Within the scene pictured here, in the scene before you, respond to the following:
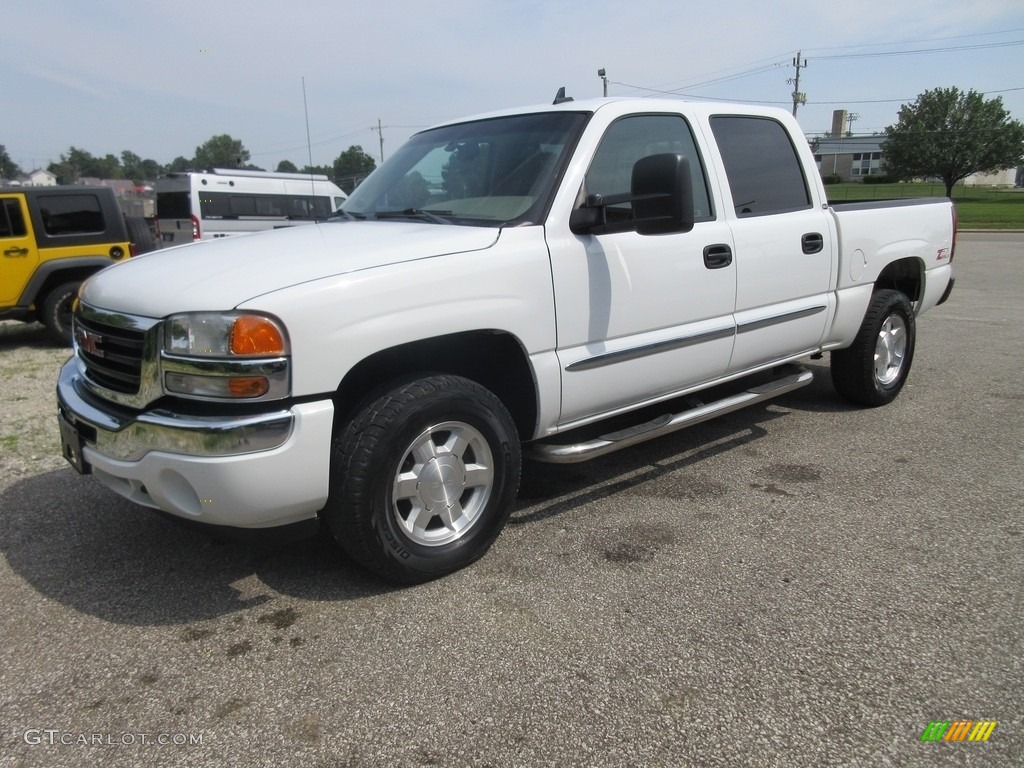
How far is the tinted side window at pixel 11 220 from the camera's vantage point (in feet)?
26.6

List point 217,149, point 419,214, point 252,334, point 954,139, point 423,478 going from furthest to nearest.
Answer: point 217,149
point 954,139
point 419,214
point 423,478
point 252,334

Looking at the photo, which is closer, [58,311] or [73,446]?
[73,446]

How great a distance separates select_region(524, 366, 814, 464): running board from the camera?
3.31 metres

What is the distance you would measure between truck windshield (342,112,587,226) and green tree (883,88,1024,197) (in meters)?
68.7

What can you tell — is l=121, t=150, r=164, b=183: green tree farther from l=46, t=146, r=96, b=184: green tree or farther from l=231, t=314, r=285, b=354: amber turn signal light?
l=231, t=314, r=285, b=354: amber turn signal light

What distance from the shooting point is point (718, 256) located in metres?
3.76

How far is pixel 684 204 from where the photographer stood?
→ 3.02 m

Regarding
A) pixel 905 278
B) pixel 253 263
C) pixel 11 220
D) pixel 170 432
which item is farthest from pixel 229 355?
pixel 11 220

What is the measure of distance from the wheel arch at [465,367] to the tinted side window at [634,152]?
0.79m

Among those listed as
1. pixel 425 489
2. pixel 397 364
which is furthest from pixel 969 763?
pixel 397 364

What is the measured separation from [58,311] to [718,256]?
7610 mm

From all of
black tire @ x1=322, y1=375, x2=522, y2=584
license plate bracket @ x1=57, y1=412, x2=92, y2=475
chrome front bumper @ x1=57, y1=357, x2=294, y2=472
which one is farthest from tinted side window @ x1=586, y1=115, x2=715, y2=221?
license plate bracket @ x1=57, y1=412, x2=92, y2=475

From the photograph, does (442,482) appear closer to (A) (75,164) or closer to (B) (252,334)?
(B) (252,334)

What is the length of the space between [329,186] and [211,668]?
18.1 m
